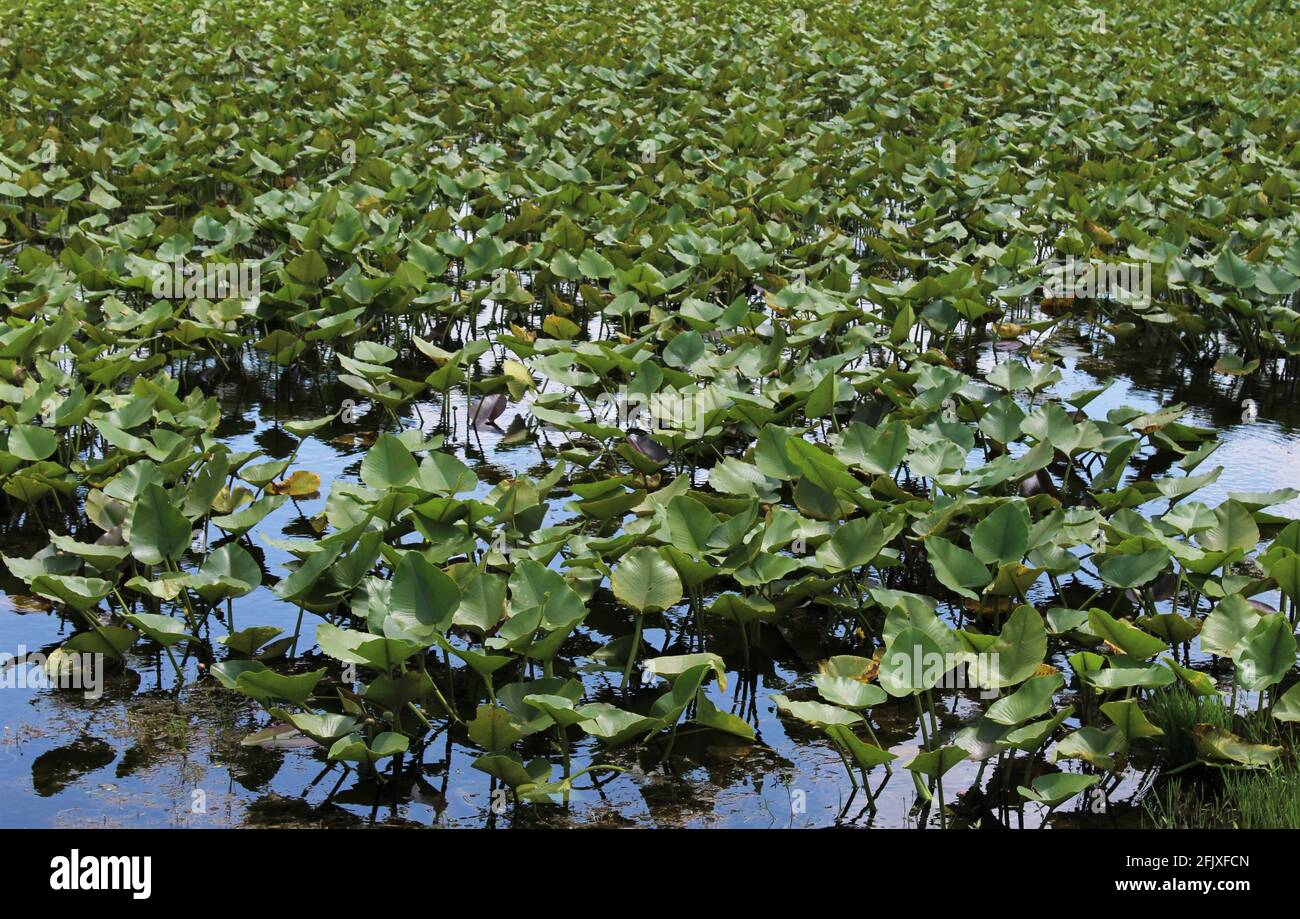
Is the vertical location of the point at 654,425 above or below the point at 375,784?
above

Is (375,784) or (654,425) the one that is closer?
(375,784)

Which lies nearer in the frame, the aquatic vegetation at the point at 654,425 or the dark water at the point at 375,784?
the dark water at the point at 375,784

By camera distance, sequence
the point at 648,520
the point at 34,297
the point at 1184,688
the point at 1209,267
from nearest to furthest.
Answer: the point at 1184,688 < the point at 648,520 < the point at 34,297 < the point at 1209,267

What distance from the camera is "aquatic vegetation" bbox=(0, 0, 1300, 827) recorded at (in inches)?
105

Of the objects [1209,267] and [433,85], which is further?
[433,85]

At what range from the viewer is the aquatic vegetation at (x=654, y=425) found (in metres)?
2.66

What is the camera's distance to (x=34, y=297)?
15.0 ft

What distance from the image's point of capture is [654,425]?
13.1 feet

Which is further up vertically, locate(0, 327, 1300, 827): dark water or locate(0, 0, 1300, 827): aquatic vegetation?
locate(0, 0, 1300, 827): aquatic vegetation

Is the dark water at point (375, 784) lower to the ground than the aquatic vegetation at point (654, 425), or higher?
lower

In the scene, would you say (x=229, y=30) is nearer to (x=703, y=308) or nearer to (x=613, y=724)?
(x=703, y=308)

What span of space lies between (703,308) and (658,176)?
2.16 meters

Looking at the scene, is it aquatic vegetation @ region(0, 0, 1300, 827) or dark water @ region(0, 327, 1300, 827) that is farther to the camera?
aquatic vegetation @ region(0, 0, 1300, 827)
